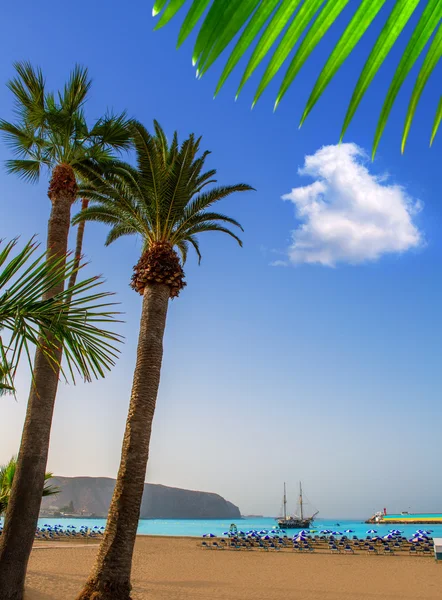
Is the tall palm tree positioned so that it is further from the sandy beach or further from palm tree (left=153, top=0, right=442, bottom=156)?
palm tree (left=153, top=0, right=442, bottom=156)

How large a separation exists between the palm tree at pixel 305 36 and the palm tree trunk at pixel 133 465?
11747 mm

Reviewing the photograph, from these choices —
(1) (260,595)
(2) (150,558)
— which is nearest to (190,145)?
(1) (260,595)

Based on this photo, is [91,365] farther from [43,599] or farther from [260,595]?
[260,595]

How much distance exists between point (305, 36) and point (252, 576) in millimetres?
26933

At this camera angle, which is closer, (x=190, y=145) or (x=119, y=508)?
(x=119, y=508)

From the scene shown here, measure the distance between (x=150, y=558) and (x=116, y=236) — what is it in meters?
21.8

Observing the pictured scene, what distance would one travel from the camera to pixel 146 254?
46.6ft

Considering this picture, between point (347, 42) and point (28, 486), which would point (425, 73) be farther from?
point (28, 486)

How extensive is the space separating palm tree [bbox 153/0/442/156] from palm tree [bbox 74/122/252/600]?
→ 11758mm

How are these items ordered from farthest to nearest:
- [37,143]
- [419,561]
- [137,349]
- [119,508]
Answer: [419,561] → [37,143] → [137,349] → [119,508]

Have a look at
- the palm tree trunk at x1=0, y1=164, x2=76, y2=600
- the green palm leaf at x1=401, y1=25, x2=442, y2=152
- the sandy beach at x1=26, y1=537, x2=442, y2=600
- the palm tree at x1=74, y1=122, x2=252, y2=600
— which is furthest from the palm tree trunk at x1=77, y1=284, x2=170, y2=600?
the green palm leaf at x1=401, y1=25, x2=442, y2=152

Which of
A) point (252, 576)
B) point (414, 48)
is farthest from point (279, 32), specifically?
point (252, 576)

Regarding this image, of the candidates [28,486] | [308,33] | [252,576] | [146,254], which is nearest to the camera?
[308,33]

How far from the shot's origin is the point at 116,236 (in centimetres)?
1792
